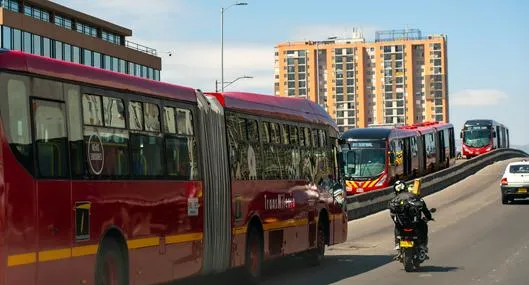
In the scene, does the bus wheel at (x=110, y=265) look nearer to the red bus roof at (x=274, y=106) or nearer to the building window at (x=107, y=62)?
the red bus roof at (x=274, y=106)

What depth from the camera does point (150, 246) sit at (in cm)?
1060

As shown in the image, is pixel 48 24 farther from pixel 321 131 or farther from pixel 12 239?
pixel 12 239

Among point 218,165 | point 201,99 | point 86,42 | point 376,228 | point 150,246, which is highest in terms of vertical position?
point 86,42

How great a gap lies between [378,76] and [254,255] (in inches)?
4597

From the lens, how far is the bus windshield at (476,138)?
7324 centimetres

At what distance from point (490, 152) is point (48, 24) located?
35070 mm

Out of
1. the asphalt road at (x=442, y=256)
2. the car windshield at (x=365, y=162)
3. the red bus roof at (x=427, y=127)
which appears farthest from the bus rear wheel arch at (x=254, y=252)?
the red bus roof at (x=427, y=127)

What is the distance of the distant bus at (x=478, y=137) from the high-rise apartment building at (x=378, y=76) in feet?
148

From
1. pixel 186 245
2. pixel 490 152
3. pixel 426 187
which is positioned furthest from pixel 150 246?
pixel 490 152

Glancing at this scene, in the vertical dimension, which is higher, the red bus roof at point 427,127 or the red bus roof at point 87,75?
the red bus roof at point 87,75

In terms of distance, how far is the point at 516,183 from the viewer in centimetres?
3516

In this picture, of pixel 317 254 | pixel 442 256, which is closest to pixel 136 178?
pixel 317 254

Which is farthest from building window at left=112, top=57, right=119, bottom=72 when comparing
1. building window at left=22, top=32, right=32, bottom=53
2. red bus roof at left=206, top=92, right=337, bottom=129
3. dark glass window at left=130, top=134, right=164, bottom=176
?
dark glass window at left=130, top=134, right=164, bottom=176

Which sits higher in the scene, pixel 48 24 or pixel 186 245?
pixel 48 24
